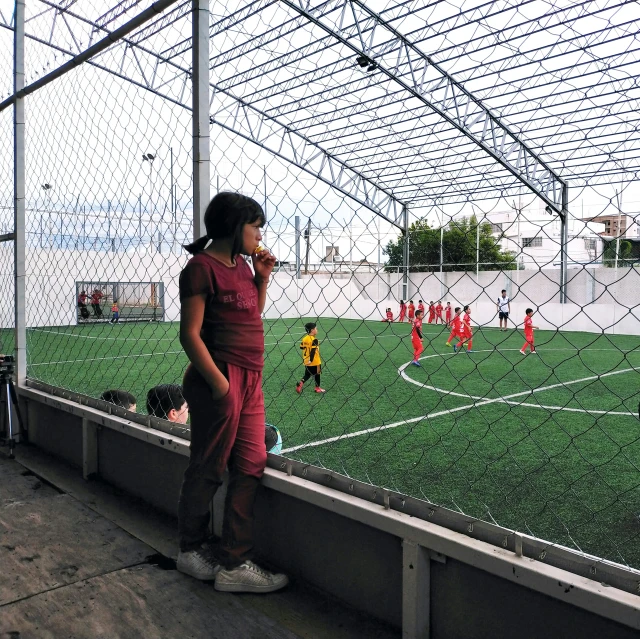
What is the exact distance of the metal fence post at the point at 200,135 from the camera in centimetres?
289

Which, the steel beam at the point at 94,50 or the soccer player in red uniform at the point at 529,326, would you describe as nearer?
the steel beam at the point at 94,50

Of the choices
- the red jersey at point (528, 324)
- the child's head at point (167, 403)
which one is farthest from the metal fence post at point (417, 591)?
the red jersey at point (528, 324)

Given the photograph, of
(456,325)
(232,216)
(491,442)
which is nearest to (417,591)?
(232,216)

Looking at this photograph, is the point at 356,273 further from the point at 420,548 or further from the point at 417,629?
the point at 417,629

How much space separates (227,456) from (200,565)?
532mm

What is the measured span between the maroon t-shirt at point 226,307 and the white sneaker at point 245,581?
0.84 metres

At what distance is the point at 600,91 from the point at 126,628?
18143mm

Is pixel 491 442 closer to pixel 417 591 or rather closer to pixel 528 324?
pixel 417 591

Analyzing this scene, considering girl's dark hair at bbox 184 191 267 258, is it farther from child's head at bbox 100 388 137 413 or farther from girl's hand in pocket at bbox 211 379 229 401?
child's head at bbox 100 388 137 413

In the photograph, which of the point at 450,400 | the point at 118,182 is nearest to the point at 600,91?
the point at 450,400

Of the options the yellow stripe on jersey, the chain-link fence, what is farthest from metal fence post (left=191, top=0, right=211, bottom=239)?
the yellow stripe on jersey

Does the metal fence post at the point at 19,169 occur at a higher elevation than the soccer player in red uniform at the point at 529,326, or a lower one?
higher

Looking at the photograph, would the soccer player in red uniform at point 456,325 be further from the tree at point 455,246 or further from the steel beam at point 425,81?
the steel beam at point 425,81

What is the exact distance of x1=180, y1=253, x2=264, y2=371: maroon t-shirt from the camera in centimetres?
232
